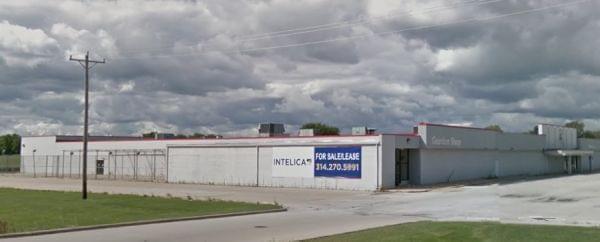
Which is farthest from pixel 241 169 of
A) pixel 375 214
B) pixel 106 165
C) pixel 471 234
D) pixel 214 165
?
pixel 471 234

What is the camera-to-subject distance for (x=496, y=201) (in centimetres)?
3394

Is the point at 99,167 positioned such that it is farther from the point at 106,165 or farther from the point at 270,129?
the point at 270,129

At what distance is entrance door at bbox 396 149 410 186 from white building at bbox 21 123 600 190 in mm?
74

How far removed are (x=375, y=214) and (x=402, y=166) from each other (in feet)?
73.7

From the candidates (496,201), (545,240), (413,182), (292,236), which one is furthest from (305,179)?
(545,240)

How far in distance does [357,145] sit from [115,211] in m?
22.7

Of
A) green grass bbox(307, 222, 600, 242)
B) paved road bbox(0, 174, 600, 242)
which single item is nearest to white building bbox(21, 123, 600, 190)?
paved road bbox(0, 174, 600, 242)

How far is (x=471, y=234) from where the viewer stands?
16797 millimetres

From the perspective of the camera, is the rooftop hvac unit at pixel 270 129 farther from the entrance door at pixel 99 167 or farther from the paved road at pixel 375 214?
the entrance door at pixel 99 167

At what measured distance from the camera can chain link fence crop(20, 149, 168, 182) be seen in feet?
219

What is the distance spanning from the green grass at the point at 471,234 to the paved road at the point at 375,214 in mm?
1896

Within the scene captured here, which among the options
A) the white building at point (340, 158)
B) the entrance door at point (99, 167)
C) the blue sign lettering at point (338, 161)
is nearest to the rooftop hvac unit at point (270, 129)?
the white building at point (340, 158)

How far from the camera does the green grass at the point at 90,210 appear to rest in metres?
23.0

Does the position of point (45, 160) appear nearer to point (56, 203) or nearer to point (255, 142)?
point (255, 142)
